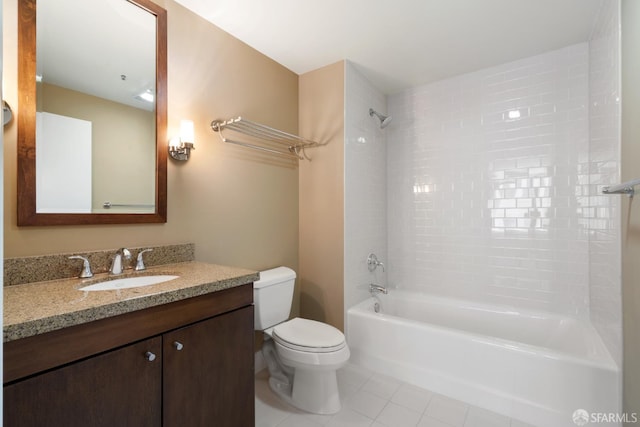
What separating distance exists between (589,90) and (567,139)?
0.35 meters

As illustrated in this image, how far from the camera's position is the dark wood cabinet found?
2.95 ft

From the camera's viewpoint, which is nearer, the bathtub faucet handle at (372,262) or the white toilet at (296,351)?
the white toilet at (296,351)

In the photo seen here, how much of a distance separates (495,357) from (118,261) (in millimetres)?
2176

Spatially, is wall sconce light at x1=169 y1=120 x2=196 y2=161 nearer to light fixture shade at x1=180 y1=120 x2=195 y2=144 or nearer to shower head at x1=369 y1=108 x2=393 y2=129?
light fixture shade at x1=180 y1=120 x2=195 y2=144

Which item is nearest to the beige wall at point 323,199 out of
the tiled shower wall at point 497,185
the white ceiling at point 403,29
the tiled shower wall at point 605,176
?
the white ceiling at point 403,29

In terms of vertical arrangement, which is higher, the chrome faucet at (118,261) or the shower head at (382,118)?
the shower head at (382,118)

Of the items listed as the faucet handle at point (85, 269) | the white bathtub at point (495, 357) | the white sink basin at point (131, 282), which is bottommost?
the white bathtub at point (495, 357)

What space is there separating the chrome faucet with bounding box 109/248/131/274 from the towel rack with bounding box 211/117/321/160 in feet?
2.95

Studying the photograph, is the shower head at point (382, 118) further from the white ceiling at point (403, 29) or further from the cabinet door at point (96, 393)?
the cabinet door at point (96, 393)

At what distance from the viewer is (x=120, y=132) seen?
A: 160cm


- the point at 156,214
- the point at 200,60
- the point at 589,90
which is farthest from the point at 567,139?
the point at 156,214

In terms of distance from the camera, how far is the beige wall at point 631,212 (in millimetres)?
1370

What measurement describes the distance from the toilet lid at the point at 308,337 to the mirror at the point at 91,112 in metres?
1.01

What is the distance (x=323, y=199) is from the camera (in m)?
2.56
